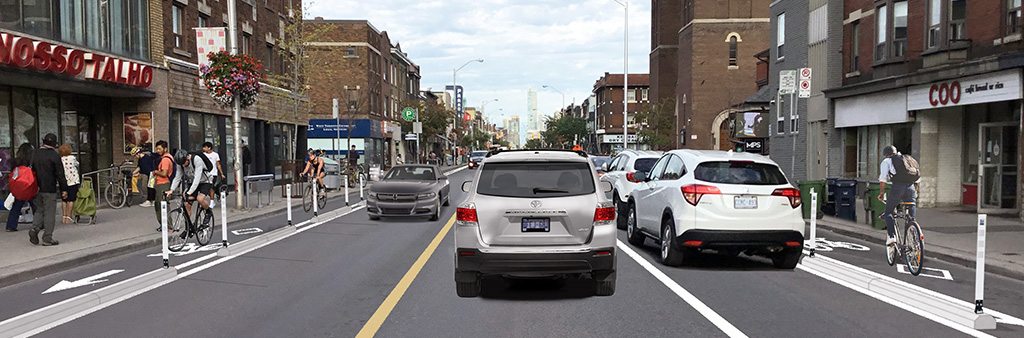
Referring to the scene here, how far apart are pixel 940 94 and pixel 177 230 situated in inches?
702

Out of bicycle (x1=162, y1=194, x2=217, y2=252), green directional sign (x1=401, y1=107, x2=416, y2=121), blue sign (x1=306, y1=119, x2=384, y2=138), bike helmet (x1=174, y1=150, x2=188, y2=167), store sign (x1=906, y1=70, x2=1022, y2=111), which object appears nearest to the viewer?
bicycle (x1=162, y1=194, x2=217, y2=252)

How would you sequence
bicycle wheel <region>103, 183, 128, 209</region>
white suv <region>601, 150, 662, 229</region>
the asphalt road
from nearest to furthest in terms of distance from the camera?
the asphalt road, white suv <region>601, 150, 662, 229</region>, bicycle wheel <region>103, 183, 128, 209</region>

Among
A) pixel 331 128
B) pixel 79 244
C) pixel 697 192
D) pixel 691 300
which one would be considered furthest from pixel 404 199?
pixel 331 128

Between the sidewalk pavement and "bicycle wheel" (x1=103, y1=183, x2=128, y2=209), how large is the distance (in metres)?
1.58

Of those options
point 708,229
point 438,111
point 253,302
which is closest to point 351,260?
point 253,302

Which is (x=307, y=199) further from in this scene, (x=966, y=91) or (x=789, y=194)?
(x=966, y=91)

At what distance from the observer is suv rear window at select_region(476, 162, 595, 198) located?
23.5ft

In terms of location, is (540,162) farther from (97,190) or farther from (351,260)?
(97,190)

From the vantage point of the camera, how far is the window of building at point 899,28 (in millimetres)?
20391

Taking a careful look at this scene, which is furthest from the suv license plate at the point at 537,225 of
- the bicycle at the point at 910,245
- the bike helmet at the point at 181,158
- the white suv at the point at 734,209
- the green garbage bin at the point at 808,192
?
the green garbage bin at the point at 808,192

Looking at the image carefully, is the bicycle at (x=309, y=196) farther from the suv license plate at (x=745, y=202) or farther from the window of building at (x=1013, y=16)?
the window of building at (x=1013, y=16)

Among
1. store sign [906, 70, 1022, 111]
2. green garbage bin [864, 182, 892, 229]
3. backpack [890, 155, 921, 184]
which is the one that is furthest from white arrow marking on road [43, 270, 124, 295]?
store sign [906, 70, 1022, 111]

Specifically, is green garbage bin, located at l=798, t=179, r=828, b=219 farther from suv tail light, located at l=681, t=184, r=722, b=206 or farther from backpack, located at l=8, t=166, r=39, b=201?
backpack, located at l=8, t=166, r=39, b=201

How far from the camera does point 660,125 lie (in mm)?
58656
